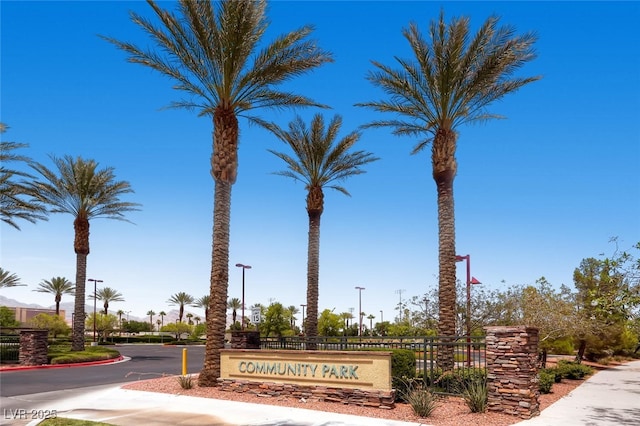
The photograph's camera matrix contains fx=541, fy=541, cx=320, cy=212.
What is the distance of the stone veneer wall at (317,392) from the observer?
14.4 metres

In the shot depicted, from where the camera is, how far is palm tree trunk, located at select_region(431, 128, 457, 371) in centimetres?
2030

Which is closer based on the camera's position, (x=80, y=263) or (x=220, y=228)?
(x=220, y=228)

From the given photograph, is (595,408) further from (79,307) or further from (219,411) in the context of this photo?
(79,307)

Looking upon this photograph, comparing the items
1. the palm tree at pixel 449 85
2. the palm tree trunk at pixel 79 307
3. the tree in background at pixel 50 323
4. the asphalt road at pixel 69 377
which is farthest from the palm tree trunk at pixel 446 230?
A: the tree in background at pixel 50 323

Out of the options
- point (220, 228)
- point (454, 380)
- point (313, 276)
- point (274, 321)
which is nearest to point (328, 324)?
point (274, 321)

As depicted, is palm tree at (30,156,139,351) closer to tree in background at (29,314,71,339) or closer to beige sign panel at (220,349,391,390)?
beige sign panel at (220,349,391,390)

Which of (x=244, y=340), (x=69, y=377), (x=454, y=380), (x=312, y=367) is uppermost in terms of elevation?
(x=244, y=340)

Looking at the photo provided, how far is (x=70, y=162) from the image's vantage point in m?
34.5

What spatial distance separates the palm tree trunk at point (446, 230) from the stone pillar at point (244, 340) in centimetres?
683

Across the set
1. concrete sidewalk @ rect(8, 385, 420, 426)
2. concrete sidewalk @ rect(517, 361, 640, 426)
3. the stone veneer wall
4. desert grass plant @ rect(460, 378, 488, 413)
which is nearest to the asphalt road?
concrete sidewalk @ rect(8, 385, 420, 426)

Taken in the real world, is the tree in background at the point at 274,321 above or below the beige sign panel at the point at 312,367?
below

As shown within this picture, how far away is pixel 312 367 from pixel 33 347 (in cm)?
2047

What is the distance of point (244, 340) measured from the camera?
64.9 feet

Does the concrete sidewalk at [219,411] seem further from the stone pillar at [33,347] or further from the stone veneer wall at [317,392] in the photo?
the stone pillar at [33,347]
